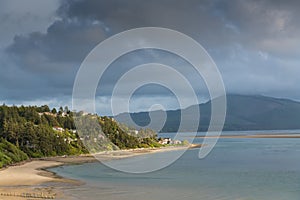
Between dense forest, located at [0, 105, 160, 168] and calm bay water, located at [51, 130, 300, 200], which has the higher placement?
dense forest, located at [0, 105, 160, 168]

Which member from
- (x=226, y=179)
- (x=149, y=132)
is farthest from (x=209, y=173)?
(x=149, y=132)

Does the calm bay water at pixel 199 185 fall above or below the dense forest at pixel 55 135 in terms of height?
below

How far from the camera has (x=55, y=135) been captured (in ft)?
334

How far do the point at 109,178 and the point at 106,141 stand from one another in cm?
7285

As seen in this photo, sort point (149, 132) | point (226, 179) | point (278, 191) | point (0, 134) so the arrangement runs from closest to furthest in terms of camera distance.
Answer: point (278, 191)
point (226, 179)
point (0, 134)
point (149, 132)

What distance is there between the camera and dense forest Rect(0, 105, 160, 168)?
91.5 meters

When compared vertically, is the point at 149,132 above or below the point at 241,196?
above

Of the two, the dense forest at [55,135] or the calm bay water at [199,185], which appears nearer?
the calm bay water at [199,185]

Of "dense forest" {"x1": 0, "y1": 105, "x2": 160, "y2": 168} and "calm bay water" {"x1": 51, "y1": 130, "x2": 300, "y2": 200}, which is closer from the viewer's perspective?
"calm bay water" {"x1": 51, "y1": 130, "x2": 300, "y2": 200}

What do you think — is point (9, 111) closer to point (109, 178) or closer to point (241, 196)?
point (109, 178)

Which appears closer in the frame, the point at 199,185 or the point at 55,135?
the point at 199,185

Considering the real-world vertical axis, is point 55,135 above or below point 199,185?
above

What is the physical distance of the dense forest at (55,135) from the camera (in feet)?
300

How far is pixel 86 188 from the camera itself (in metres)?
45.5
